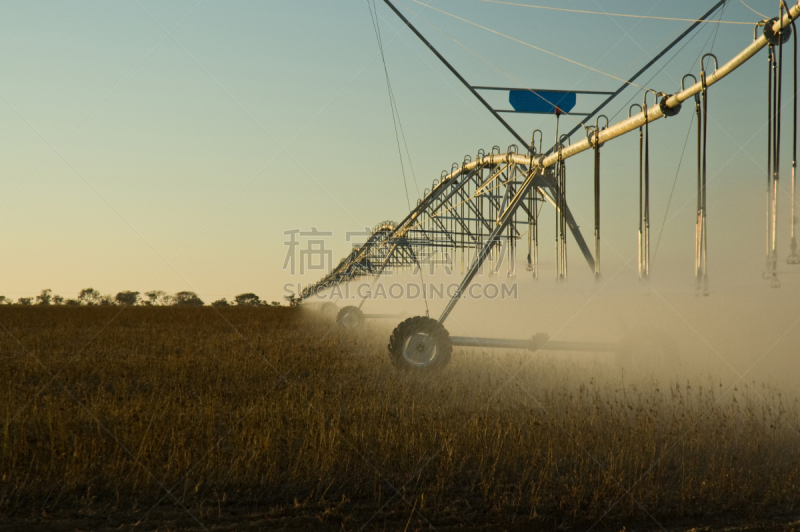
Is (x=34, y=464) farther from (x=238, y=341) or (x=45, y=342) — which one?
(x=45, y=342)

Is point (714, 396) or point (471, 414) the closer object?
point (471, 414)

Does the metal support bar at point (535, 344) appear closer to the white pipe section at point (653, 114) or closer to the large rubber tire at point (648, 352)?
the large rubber tire at point (648, 352)

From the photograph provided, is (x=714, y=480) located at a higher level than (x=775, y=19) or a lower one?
lower

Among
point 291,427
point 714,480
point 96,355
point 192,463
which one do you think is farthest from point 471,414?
point 96,355

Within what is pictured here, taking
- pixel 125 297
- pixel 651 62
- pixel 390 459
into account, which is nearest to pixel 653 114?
pixel 651 62

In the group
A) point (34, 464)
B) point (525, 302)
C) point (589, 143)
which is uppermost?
point (589, 143)

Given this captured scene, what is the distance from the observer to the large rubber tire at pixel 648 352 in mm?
10734

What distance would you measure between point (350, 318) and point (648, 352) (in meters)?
17.4

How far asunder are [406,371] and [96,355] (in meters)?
6.85

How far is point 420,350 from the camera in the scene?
Answer: 420 inches

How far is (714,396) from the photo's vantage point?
8.41m

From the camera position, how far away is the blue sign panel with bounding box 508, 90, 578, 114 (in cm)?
995

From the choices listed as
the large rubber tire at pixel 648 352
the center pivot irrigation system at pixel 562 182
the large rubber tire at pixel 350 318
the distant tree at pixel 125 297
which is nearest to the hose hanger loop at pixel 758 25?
the center pivot irrigation system at pixel 562 182

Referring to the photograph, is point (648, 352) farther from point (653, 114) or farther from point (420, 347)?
point (653, 114)
